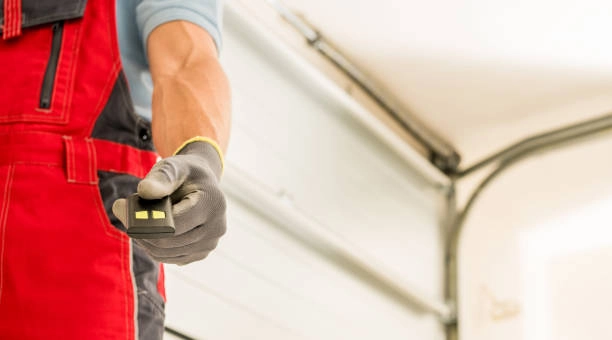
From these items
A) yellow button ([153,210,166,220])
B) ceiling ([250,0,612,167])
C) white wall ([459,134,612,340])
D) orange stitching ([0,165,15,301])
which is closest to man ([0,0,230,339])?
orange stitching ([0,165,15,301])

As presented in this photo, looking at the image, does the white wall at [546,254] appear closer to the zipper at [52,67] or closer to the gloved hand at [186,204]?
the zipper at [52,67]

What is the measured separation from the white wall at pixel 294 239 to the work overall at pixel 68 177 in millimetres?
1087

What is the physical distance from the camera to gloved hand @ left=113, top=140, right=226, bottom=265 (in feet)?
4.57

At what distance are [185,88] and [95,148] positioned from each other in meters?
0.23

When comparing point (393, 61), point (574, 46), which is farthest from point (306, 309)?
point (574, 46)

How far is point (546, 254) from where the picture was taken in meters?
4.38

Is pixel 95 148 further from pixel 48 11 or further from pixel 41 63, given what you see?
pixel 48 11

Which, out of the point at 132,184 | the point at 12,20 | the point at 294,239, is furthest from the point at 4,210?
the point at 294,239

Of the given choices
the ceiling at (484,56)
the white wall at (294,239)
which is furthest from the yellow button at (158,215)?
the ceiling at (484,56)

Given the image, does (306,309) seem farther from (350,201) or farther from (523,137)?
(523,137)

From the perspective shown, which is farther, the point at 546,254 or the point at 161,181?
the point at 546,254

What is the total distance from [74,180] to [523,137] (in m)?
2.99

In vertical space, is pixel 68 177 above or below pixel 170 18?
below

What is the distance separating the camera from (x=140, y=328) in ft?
6.08
